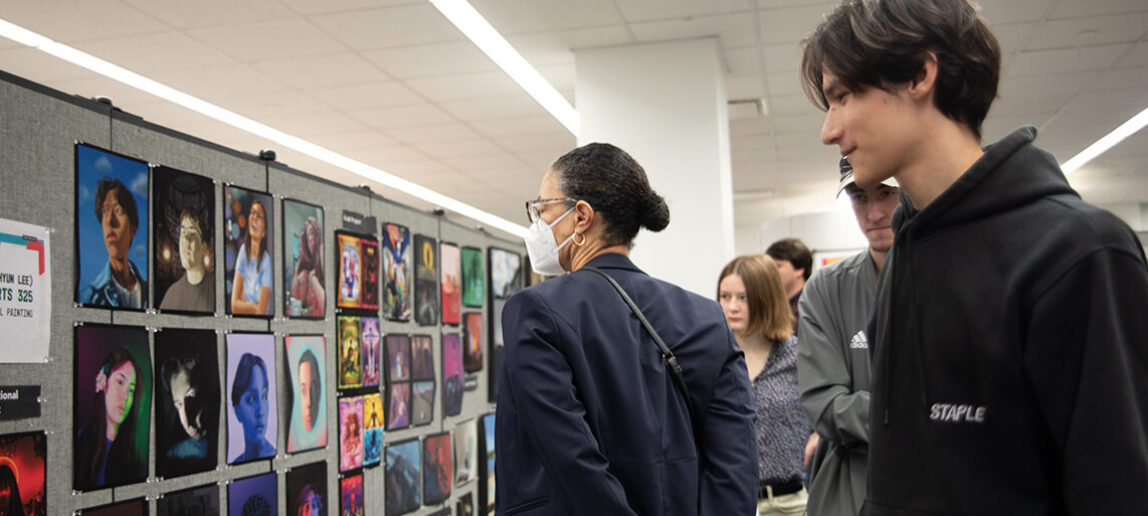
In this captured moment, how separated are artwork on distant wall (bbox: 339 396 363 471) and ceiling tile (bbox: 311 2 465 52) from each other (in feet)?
9.99

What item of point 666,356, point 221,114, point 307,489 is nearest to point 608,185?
point 666,356

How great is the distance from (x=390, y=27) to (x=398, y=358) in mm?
2917

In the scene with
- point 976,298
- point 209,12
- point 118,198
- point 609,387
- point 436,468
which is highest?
point 209,12

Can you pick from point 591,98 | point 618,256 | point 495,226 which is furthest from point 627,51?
point 495,226

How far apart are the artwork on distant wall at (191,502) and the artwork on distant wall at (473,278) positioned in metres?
2.38

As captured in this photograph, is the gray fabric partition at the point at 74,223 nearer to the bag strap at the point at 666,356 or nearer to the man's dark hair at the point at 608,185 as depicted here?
the man's dark hair at the point at 608,185

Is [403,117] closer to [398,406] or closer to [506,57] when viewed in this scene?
[506,57]

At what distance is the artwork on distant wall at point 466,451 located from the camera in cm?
521

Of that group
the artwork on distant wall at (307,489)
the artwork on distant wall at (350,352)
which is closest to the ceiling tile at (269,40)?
the artwork on distant wall at (350,352)

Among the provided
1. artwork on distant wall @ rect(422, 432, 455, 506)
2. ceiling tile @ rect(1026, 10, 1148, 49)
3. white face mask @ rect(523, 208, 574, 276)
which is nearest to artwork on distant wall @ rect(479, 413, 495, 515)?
artwork on distant wall @ rect(422, 432, 455, 506)

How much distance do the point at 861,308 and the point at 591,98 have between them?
5154 mm

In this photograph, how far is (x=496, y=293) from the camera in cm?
593

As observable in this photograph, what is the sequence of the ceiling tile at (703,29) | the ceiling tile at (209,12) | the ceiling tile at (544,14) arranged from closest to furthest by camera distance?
the ceiling tile at (209,12) < the ceiling tile at (544,14) < the ceiling tile at (703,29)

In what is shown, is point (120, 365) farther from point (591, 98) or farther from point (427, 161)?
point (427, 161)
